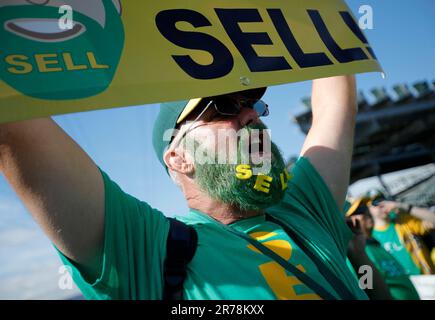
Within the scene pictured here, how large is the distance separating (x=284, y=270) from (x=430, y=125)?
653 inches

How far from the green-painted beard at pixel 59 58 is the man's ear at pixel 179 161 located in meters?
0.65

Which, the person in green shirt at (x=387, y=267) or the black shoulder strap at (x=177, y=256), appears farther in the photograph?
the person in green shirt at (x=387, y=267)

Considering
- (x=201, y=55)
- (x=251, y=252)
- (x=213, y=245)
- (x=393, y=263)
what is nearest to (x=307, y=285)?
(x=251, y=252)

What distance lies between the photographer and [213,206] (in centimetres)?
154

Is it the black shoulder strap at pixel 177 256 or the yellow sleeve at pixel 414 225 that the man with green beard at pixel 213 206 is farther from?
the yellow sleeve at pixel 414 225

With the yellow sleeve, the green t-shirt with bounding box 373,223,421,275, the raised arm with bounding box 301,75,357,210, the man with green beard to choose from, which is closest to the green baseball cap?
the man with green beard

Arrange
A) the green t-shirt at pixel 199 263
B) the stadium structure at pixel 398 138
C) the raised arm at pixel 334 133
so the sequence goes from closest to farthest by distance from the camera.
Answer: the green t-shirt at pixel 199 263, the raised arm at pixel 334 133, the stadium structure at pixel 398 138

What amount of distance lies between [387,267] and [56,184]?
2.94m

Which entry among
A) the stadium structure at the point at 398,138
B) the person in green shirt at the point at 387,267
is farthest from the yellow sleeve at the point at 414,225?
the stadium structure at the point at 398,138

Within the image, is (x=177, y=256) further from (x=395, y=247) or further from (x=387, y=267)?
(x=395, y=247)

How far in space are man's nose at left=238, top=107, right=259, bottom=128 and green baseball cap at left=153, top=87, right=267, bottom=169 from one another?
0.07 meters

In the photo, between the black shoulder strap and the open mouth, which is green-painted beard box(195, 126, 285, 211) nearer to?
the black shoulder strap

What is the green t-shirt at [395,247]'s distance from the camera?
13.0ft

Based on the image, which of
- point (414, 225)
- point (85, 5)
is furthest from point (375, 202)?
point (85, 5)
